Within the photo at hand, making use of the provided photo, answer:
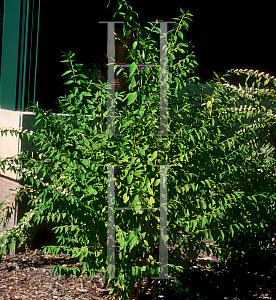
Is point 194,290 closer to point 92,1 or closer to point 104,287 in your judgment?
point 104,287

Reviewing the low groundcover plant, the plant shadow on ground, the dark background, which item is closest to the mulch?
the plant shadow on ground

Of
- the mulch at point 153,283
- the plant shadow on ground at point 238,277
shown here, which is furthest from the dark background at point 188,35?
the plant shadow on ground at point 238,277

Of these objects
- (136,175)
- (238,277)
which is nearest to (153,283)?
(238,277)

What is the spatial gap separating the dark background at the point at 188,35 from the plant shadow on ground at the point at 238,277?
3213mm

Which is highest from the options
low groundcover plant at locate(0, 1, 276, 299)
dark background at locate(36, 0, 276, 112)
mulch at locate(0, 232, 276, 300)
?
dark background at locate(36, 0, 276, 112)

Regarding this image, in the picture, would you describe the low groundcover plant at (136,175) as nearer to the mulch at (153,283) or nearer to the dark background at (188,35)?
the mulch at (153,283)

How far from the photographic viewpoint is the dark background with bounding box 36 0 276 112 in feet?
17.6

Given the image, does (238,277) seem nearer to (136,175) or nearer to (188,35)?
(136,175)

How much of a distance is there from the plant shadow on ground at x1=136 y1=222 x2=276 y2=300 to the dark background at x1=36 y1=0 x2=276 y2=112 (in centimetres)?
321

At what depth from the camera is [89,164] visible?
287 cm

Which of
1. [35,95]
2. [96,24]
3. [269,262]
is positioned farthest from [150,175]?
[96,24]

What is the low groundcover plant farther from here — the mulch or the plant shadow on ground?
the plant shadow on ground

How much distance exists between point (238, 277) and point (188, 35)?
4860 millimetres

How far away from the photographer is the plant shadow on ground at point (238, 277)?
3.91 m
